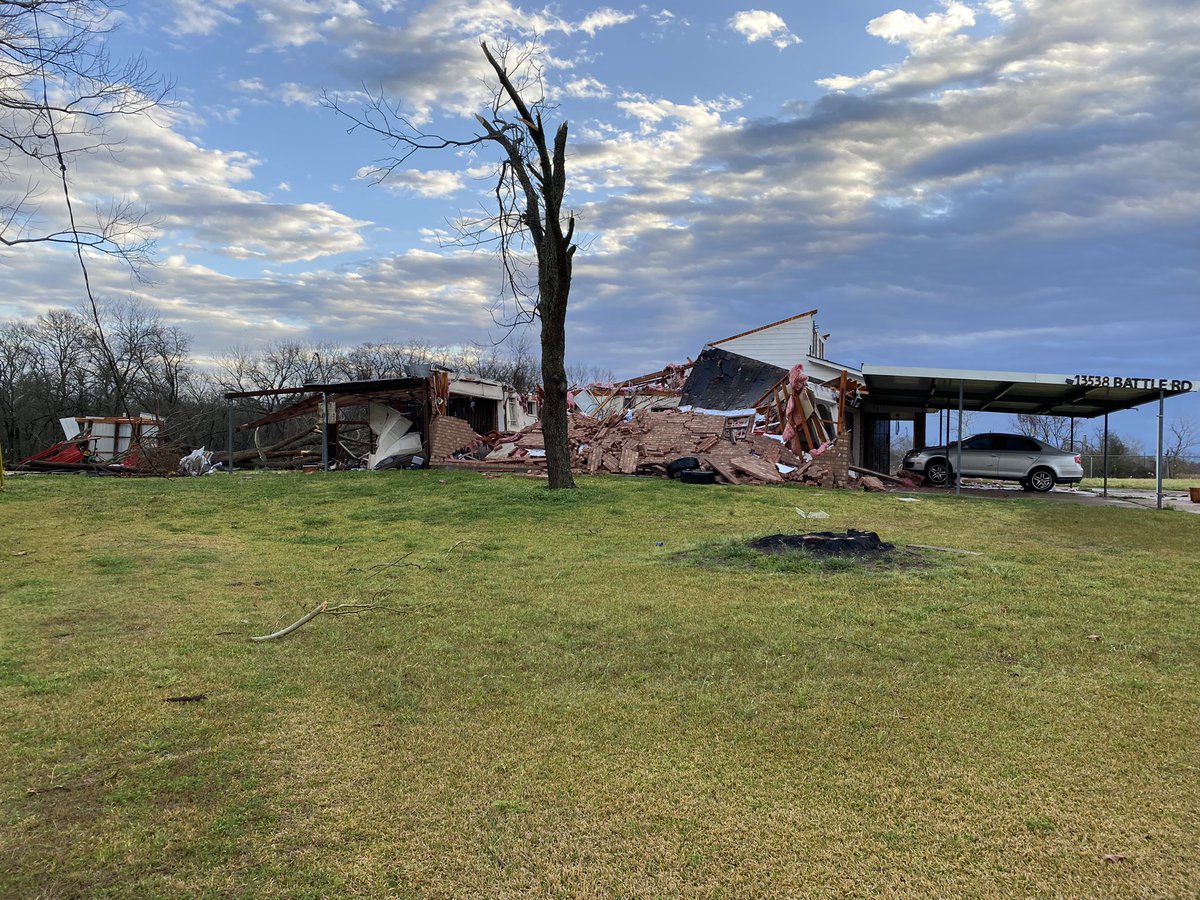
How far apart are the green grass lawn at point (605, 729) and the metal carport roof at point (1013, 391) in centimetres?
1030

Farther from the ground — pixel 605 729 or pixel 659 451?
pixel 659 451

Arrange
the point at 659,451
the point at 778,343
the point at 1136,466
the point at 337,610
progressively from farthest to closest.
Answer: the point at 1136,466
the point at 778,343
the point at 659,451
the point at 337,610

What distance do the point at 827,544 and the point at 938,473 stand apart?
53.7 ft

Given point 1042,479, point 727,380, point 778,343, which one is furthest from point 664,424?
point 1042,479

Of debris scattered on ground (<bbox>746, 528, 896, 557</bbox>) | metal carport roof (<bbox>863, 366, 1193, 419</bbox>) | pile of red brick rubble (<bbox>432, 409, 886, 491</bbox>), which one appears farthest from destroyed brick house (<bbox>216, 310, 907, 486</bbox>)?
debris scattered on ground (<bbox>746, 528, 896, 557</bbox>)

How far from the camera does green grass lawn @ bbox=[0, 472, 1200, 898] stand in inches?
116

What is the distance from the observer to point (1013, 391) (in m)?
21.3

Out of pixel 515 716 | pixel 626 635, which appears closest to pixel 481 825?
pixel 515 716

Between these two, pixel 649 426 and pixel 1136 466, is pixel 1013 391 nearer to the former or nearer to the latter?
pixel 649 426

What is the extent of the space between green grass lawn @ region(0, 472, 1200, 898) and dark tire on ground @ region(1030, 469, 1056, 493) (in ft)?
49.1

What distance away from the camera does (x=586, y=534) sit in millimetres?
11680

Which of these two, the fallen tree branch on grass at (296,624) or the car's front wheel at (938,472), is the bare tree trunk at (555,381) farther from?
the car's front wheel at (938,472)

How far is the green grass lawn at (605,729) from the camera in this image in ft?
9.71

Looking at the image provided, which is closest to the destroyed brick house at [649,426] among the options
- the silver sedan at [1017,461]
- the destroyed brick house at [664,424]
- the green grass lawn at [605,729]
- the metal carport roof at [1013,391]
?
the destroyed brick house at [664,424]
